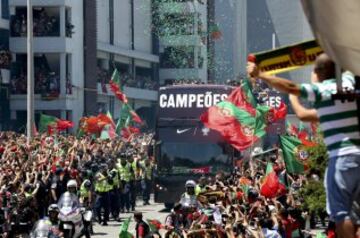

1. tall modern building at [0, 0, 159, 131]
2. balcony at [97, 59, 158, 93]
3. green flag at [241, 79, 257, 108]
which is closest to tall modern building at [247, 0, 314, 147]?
balcony at [97, 59, 158, 93]

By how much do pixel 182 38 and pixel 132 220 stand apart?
51492 mm

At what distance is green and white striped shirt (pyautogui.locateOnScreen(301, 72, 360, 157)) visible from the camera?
576 cm

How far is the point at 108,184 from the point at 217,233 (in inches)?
612

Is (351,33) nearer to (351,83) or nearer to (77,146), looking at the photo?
(351,83)

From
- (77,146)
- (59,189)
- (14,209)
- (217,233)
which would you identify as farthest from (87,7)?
(217,233)

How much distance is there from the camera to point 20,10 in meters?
63.6

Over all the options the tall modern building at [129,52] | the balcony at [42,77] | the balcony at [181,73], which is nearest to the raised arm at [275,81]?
the balcony at [42,77]

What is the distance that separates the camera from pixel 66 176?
2805 cm

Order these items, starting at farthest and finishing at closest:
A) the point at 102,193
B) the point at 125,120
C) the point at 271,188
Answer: the point at 125,120
the point at 102,193
the point at 271,188

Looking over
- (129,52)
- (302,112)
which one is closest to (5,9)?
(129,52)

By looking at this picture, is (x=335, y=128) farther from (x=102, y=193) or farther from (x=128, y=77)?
(x=128, y=77)

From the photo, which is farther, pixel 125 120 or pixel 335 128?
pixel 125 120

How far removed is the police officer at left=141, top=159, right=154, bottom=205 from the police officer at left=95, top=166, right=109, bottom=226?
17.5 feet

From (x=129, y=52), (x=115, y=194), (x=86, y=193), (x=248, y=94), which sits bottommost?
(x=115, y=194)
